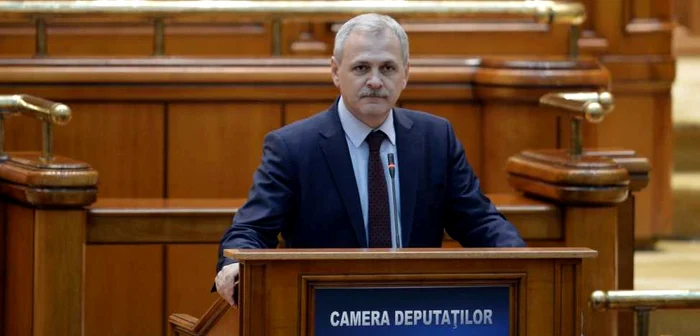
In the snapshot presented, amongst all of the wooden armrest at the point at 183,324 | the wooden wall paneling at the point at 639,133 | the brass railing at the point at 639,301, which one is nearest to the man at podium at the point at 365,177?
the wooden armrest at the point at 183,324

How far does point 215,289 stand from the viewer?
3.96 meters

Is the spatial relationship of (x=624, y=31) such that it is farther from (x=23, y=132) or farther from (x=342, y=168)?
(x=342, y=168)

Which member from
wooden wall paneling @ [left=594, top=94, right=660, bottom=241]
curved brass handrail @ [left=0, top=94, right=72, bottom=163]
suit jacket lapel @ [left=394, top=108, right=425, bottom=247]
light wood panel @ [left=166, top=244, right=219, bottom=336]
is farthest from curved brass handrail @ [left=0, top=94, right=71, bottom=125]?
wooden wall paneling @ [left=594, top=94, right=660, bottom=241]

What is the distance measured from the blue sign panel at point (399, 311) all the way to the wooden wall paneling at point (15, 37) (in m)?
4.90

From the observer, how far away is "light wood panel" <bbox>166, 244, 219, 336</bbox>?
5.59 meters

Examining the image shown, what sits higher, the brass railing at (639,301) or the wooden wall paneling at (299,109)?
the wooden wall paneling at (299,109)

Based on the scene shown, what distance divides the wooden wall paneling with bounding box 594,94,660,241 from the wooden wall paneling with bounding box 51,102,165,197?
307cm

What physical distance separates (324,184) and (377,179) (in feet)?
0.47

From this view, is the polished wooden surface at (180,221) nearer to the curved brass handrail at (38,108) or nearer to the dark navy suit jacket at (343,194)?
the curved brass handrail at (38,108)

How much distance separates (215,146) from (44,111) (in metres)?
1.30

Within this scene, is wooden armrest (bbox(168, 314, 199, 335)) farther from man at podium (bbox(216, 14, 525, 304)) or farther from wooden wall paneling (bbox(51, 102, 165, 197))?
wooden wall paneling (bbox(51, 102, 165, 197))

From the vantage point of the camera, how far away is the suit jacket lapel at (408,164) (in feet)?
13.6

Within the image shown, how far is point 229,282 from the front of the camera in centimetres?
374

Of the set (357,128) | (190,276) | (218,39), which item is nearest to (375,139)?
(357,128)
